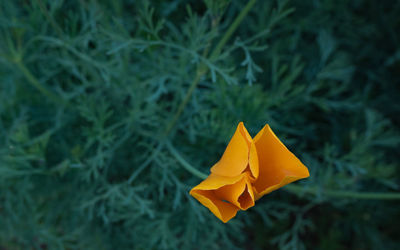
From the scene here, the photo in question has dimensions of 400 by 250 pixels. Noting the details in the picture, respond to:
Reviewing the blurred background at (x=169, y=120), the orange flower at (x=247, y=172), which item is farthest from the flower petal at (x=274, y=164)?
the blurred background at (x=169, y=120)

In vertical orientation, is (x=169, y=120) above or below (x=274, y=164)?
above

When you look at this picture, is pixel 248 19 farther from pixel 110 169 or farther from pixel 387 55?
pixel 110 169

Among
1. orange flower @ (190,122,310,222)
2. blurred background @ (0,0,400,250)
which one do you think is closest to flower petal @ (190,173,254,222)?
orange flower @ (190,122,310,222)

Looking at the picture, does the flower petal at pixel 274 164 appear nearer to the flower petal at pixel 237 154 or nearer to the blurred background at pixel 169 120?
the flower petal at pixel 237 154

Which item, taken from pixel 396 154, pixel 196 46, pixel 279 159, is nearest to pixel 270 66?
pixel 196 46

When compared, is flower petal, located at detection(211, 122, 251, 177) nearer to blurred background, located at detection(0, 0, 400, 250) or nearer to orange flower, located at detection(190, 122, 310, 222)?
orange flower, located at detection(190, 122, 310, 222)

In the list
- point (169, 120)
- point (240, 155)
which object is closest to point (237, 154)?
point (240, 155)

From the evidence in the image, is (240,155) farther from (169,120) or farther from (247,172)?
(169,120)
